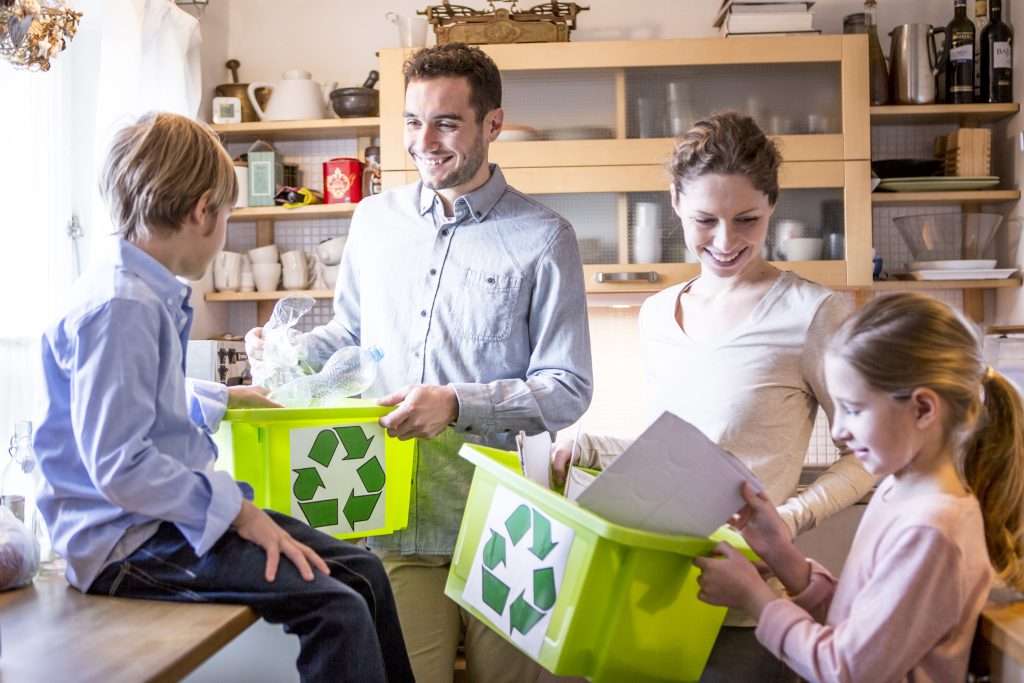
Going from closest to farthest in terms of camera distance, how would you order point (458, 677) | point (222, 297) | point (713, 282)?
point (713, 282) < point (458, 677) < point (222, 297)

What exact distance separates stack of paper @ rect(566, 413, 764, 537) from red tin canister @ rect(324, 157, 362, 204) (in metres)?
2.53

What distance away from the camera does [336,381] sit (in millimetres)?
1855

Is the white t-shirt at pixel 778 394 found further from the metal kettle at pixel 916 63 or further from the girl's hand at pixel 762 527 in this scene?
the metal kettle at pixel 916 63

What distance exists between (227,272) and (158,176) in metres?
2.34

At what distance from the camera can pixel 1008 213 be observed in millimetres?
3650

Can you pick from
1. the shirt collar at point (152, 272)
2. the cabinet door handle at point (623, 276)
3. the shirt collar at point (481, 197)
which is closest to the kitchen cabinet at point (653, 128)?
the cabinet door handle at point (623, 276)

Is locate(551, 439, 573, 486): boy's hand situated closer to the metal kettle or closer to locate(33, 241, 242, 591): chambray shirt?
locate(33, 241, 242, 591): chambray shirt

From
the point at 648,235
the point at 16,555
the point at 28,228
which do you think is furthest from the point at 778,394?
the point at 648,235

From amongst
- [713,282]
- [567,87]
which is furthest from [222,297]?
[713,282]

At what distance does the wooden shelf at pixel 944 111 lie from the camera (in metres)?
3.52

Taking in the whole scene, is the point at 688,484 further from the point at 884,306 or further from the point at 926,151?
the point at 926,151

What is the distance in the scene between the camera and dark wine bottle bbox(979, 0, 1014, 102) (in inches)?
138

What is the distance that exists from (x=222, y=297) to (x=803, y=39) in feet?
6.40

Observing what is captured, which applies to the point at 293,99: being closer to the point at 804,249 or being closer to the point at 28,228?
the point at 28,228
